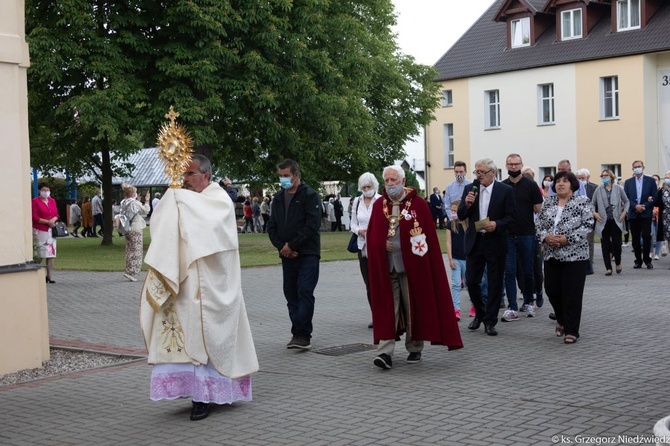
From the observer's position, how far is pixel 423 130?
55.4 metres

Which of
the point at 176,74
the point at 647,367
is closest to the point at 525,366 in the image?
the point at 647,367

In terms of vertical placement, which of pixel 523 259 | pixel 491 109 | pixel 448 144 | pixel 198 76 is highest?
pixel 491 109

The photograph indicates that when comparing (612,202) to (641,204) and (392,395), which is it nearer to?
(641,204)

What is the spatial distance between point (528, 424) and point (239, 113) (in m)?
25.1

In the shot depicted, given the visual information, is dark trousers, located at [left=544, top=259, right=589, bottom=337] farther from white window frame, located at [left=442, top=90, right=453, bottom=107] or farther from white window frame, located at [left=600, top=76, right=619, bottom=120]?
white window frame, located at [left=442, top=90, right=453, bottom=107]

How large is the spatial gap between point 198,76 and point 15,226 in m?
19.6

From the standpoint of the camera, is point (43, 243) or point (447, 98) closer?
point (43, 243)

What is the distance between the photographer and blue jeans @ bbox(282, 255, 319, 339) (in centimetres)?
1089

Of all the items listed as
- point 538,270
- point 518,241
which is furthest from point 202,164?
point 538,270

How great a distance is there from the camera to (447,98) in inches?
2126

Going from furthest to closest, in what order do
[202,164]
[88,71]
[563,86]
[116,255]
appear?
[563,86] → [116,255] → [88,71] → [202,164]

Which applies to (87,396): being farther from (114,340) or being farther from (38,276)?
(114,340)

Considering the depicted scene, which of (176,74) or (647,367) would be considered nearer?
(647,367)

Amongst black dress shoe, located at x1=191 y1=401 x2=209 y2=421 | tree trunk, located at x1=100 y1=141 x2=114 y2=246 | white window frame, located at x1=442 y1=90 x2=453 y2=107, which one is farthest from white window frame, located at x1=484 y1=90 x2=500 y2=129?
black dress shoe, located at x1=191 y1=401 x2=209 y2=421
